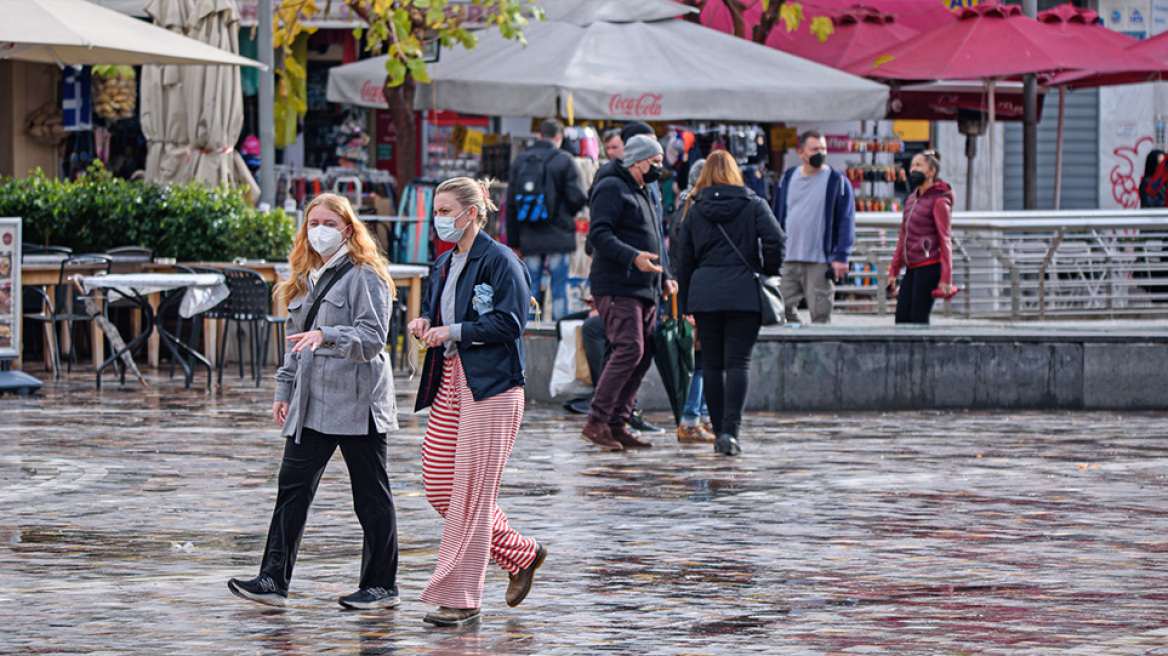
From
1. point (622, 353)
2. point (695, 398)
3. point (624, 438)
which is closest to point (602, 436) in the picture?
point (624, 438)

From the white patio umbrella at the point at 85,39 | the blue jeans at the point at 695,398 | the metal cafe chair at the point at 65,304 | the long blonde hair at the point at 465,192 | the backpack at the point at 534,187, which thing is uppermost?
the white patio umbrella at the point at 85,39

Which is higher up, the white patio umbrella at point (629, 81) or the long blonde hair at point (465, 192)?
the white patio umbrella at point (629, 81)

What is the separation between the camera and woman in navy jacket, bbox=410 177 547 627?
6.45 meters

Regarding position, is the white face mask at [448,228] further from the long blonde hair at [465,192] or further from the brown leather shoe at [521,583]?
the brown leather shoe at [521,583]

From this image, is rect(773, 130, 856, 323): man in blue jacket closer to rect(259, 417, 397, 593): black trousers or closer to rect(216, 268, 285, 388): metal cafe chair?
rect(216, 268, 285, 388): metal cafe chair

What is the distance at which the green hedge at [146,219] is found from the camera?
16438 mm

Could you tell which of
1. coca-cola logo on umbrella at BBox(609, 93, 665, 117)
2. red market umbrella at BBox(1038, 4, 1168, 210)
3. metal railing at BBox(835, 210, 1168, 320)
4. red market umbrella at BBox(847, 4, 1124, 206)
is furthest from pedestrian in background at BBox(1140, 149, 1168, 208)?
coca-cola logo on umbrella at BBox(609, 93, 665, 117)

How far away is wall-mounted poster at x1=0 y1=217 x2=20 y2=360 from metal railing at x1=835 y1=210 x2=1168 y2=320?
25.4 feet

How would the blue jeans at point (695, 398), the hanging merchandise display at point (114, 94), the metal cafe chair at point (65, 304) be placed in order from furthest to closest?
the hanging merchandise display at point (114, 94) → the metal cafe chair at point (65, 304) → the blue jeans at point (695, 398)

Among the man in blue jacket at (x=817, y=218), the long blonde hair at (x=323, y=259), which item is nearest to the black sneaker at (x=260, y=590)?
the long blonde hair at (x=323, y=259)

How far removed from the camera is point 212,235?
16391mm

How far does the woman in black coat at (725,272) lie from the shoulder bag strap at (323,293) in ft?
14.4

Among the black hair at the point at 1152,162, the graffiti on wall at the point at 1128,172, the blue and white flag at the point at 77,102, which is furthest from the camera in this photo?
the graffiti on wall at the point at 1128,172

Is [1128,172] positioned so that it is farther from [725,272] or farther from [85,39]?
[725,272]
